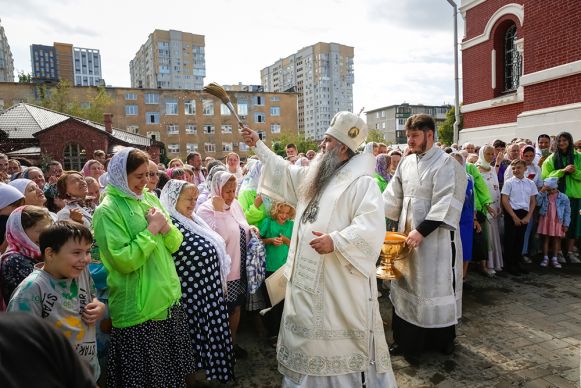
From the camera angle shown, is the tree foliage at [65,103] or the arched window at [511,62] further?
the tree foliage at [65,103]

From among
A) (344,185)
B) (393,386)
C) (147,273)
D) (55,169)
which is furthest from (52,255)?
(55,169)

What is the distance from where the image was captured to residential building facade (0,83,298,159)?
49531mm

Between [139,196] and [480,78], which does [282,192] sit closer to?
[139,196]

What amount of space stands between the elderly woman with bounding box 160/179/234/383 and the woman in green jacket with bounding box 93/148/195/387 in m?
0.34

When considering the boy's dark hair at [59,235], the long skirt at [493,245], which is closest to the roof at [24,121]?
the boy's dark hair at [59,235]

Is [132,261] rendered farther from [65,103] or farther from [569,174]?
[65,103]

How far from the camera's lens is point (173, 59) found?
3984 inches

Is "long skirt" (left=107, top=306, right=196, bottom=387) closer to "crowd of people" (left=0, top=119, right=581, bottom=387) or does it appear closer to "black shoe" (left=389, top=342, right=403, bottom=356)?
"crowd of people" (left=0, top=119, right=581, bottom=387)

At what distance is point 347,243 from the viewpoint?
2699mm

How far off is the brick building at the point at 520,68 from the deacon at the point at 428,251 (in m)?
8.79

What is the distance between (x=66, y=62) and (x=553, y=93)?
124m

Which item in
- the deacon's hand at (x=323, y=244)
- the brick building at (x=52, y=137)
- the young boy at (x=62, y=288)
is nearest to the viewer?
the young boy at (x=62, y=288)

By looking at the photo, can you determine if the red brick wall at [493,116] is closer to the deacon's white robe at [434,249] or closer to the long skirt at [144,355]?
the deacon's white robe at [434,249]

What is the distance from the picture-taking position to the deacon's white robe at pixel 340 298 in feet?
9.02
